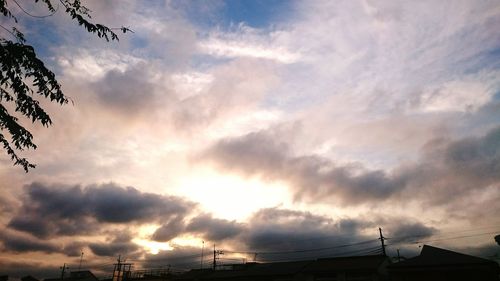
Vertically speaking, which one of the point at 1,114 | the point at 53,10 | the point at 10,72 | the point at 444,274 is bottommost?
the point at 444,274

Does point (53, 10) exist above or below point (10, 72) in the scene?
above

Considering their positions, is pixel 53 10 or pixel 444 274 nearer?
pixel 53 10

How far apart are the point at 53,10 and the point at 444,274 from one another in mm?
Result: 32953

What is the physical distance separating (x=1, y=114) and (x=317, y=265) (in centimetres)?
3824

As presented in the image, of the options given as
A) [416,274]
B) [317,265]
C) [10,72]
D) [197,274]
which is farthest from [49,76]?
[197,274]

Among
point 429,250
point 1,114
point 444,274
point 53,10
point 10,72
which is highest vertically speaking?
point 53,10

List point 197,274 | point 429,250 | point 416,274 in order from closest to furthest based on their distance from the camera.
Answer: point 416,274
point 429,250
point 197,274

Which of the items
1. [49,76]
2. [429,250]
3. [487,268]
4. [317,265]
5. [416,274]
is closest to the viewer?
[49,76]

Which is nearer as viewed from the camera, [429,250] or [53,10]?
[53,10]

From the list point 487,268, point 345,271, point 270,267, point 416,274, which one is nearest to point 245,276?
point 270,267

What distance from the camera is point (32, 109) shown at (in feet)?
27.8

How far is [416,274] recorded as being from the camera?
99.6 feet

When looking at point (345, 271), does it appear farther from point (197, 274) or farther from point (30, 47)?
point (30, 47)

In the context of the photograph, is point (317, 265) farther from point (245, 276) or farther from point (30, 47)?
point (30, 47)
